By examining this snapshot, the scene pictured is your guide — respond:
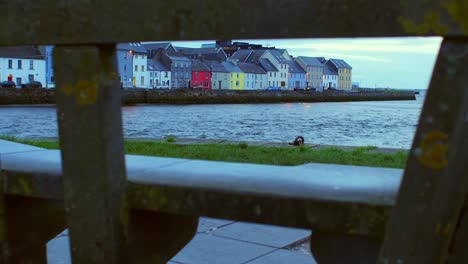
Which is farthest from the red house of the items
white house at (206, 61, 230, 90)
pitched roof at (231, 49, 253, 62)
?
pitched roof at (231, 49, 253, 62)

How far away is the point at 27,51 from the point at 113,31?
88.4 m

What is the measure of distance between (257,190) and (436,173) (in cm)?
80

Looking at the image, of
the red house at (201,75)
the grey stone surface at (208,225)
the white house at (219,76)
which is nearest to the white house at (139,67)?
the red house at (201,75)

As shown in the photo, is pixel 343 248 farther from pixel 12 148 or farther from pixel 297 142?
pixel 297 142

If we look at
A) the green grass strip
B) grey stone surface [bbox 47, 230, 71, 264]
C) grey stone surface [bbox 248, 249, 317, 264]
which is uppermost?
the green grass strip

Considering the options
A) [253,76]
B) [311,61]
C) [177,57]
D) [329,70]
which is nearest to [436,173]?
[177,57]

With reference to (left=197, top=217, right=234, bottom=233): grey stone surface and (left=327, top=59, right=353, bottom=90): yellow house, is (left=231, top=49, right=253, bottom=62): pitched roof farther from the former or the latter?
(left=197, top=217, right=234, bottom=233): grey stone surface

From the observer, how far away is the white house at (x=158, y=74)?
108 metres

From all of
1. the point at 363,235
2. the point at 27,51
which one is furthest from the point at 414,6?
the point at 27,51

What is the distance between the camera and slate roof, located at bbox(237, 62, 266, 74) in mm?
125194

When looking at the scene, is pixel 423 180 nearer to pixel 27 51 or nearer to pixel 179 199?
pixel 179 199

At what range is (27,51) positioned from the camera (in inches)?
3366

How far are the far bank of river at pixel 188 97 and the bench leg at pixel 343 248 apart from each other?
58.7 meters

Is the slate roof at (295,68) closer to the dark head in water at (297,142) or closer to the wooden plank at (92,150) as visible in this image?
the dark head in water at (297,142)
